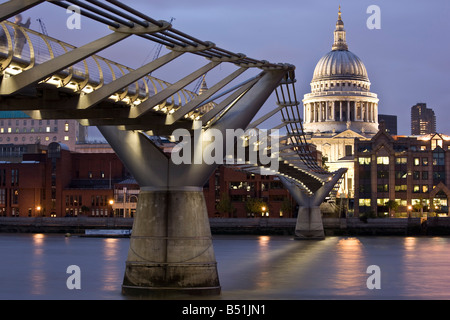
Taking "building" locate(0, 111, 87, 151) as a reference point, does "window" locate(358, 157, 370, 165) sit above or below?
below

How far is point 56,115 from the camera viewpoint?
24.7m

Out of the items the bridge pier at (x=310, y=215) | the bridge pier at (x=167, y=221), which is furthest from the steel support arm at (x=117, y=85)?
the bridge pier at (x=310, y=215)

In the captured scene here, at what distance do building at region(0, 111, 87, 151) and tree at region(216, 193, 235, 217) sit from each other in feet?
270

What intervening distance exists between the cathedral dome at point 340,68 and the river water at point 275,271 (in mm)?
102935

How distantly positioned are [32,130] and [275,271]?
489ft

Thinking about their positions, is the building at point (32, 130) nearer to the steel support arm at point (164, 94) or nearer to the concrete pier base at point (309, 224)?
the concrete pier base at point (309, 224)

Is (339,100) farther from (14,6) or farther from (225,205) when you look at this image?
(14,6)

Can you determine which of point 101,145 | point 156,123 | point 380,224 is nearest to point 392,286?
point 156,123

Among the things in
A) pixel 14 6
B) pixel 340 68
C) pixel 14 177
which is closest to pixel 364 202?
pixel 14 177

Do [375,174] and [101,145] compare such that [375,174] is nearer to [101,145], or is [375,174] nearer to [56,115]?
[101,145]

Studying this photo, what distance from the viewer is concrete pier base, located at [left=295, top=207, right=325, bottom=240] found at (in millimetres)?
87062

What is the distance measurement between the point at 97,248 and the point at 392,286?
119 ft

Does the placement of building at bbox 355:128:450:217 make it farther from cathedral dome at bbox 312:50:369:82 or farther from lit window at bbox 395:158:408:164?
cathedral dome at bbox 312:50:369:82
